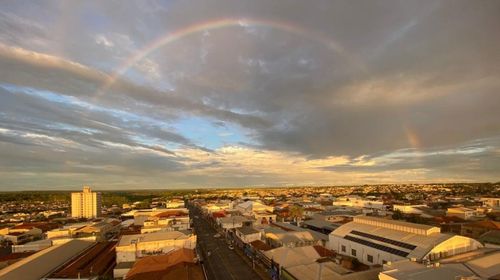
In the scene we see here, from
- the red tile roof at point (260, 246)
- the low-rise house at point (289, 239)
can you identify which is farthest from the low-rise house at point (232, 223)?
the red tile roof at point (260, 246)

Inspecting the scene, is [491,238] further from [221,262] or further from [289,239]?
[221,262]

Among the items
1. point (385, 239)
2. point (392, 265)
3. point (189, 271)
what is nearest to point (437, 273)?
point (392, 265)

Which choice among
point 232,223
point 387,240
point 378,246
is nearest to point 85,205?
point 232,223

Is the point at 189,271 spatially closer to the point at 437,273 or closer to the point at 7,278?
the point at 7,278

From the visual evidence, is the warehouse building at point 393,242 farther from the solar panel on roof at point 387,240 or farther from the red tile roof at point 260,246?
the red tile roof at point 260,246

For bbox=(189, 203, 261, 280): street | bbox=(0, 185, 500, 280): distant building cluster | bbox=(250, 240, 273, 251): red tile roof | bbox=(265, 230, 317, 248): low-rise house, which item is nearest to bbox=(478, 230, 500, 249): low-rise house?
bbox=(0, 185, 500, 280): distant building cluster

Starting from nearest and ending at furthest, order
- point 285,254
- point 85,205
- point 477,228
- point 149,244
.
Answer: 1. point 285,254
2. point 149,244
3. point 477,228
4. point 85,205
